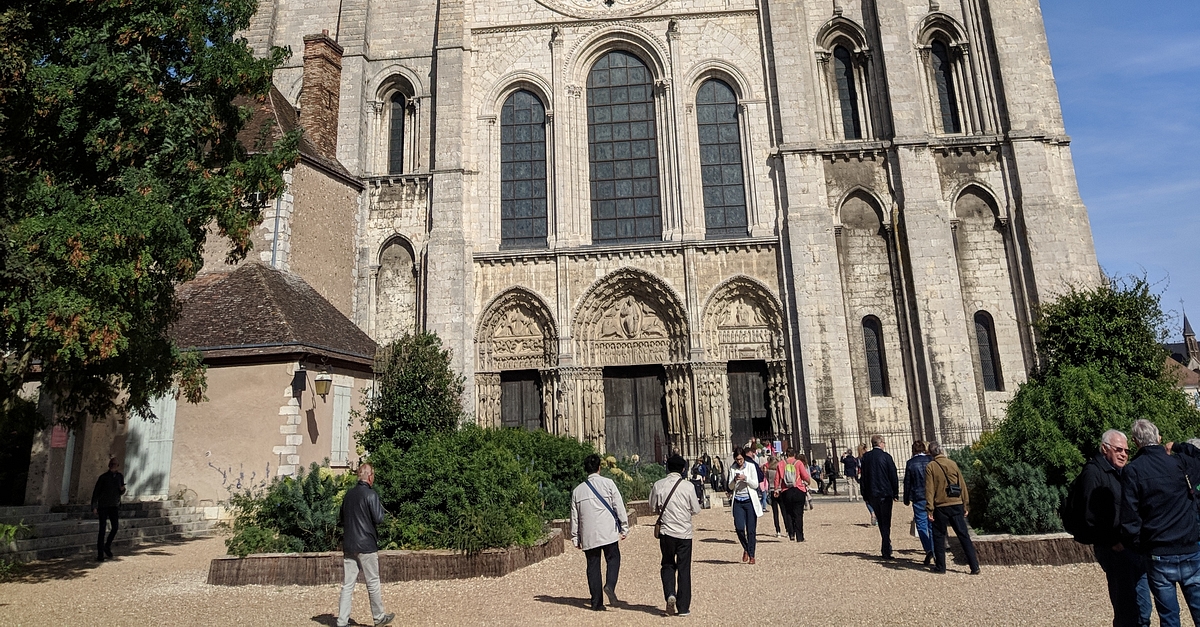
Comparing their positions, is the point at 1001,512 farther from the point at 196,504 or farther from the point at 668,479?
the point at 196,504

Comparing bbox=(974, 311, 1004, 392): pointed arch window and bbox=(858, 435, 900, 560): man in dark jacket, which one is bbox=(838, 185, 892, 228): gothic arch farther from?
bbox=(858, 435, 900, 560): man in dark jacket

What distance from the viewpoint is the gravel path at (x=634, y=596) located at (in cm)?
560

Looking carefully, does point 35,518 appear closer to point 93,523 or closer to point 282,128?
point 93,523

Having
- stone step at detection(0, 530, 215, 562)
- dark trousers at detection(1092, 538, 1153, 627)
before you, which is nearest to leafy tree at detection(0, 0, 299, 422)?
stone step at detection(0, 530, 215, 562)

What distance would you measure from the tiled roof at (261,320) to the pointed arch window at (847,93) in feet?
46.1

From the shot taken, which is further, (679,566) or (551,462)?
(551,462)

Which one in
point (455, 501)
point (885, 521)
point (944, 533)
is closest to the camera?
point (944, 533)

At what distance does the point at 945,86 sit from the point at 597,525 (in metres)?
19.0

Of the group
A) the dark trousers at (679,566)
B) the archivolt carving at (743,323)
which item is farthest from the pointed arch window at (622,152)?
the dark trousers at (679,566)

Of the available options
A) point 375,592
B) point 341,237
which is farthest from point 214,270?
point 375,592

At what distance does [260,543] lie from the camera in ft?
25.1

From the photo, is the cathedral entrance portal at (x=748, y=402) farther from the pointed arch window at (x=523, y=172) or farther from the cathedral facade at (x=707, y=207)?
the pointed arch window at (x=523, y=172)

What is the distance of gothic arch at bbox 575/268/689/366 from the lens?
730 inches

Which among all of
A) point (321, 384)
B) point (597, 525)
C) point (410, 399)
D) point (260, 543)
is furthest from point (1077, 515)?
point (321, 384)
